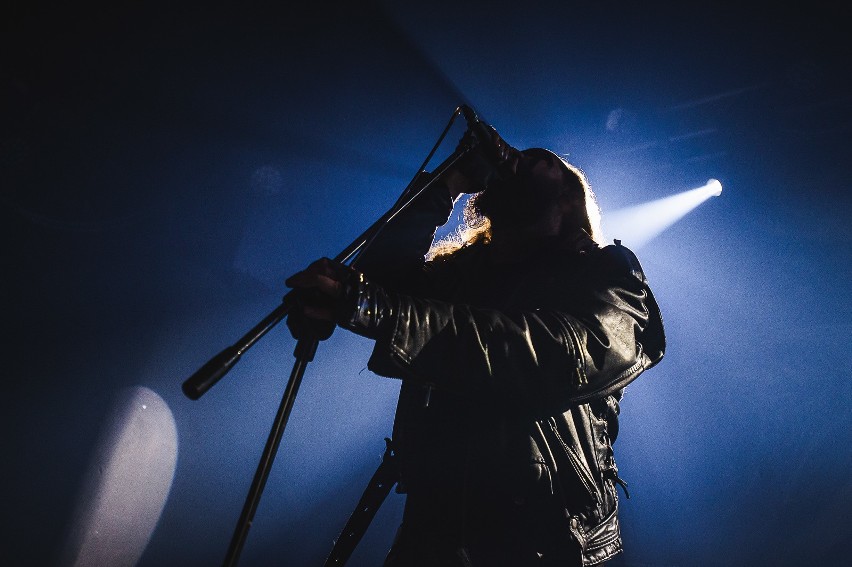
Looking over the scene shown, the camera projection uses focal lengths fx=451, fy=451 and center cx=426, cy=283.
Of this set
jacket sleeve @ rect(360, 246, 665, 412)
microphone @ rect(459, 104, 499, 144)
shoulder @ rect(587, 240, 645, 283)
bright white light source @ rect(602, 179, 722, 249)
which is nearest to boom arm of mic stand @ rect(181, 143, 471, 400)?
jacket sleeve @ rect(360, 246, 665, 412)

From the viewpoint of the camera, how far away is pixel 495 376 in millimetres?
982

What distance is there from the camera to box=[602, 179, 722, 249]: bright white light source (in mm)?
4887

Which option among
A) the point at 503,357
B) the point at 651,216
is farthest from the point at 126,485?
the point at 651,216

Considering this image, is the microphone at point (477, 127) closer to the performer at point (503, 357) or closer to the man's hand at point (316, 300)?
the performer at point (503, 357)

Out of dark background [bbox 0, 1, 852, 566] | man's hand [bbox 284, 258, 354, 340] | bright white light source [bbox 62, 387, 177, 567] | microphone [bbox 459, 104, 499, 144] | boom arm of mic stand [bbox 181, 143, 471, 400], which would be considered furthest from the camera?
bright white light source [bbox 62, 387, 177, 567]

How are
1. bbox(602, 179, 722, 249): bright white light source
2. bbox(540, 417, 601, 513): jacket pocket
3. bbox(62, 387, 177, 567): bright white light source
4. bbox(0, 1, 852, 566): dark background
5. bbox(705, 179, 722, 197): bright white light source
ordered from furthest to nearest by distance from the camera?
1. bbox(602, 179, 722, 249): bright white light source
2. bbox(705, 179, 722, 197): bright white light source
3. bbox(62, 387, 177, 567): bright white light source
4. bbox(0, 1, 852, 566): dark background
5. bbox(540, 417, 601, 513): jacket pocket

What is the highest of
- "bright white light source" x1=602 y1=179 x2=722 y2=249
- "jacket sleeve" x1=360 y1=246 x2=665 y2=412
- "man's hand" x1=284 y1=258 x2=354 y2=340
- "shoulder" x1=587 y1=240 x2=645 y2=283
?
"bright white light source" x1=602 y1=179 x2=722 y2=249

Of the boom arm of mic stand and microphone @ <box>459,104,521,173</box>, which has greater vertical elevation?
microphone @ <box>459,104,521,173</box>

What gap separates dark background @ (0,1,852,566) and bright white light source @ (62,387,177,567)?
92 mm

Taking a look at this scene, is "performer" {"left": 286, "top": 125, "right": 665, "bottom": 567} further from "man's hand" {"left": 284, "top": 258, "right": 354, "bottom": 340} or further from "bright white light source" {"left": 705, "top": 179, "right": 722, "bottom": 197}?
"bright white light source" {"left": 705, "top": 179, "right": 722, "bottom": 197}

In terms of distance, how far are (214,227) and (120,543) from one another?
2411mm

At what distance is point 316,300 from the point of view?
0.91 meters

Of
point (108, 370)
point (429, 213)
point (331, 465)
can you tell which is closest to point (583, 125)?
point (429, 213)

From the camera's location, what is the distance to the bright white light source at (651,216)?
4.89 m
